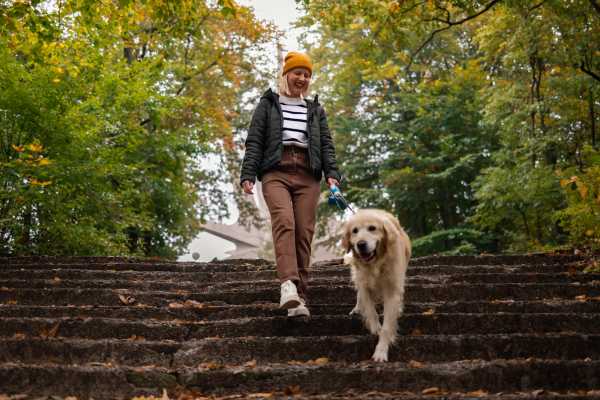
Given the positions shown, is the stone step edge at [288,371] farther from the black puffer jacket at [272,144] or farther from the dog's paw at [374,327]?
the black puffer jacket at [272,144]

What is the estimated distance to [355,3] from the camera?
11352 millimetres

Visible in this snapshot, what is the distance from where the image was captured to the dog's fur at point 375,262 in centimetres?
500

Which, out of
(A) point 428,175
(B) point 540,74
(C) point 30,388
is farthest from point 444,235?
(C) point 30,388

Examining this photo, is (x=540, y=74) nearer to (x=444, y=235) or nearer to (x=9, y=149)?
(x=444, y=235)

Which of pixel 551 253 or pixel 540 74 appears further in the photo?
pixel 540 74

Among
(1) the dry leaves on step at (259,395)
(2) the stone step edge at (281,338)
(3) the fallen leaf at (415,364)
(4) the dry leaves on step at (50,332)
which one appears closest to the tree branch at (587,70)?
(2) the stone step edge at (281,338)

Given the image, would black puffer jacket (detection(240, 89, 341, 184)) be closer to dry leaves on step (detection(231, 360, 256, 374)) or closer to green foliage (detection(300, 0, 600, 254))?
dry leaves on step (detection(231, 360, 256, 374))

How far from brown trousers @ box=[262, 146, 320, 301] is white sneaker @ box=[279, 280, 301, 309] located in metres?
0.08

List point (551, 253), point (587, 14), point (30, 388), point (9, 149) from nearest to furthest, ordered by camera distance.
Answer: point (30, 388) < point (551, 253) < point (9, 149) < point (587, 14)

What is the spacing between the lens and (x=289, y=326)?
5309 mm

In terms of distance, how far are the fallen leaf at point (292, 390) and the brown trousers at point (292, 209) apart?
1.40 metres

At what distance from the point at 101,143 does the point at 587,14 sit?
861cm

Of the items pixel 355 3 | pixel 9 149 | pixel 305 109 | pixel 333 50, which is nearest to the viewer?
pixel 305 109

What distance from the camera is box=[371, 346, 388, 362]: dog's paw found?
15.1 feet
